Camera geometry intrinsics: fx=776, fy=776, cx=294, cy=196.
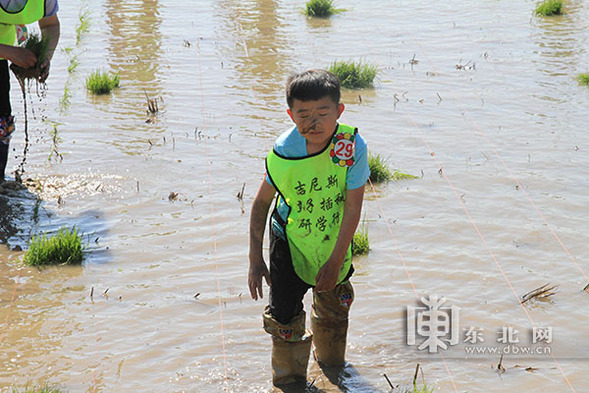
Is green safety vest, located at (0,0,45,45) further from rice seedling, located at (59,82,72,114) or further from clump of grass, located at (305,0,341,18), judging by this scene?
clump of grass, located at (305,0,341,18)

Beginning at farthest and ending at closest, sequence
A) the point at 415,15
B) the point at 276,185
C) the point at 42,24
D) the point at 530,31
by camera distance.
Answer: the point at 415,15
the point at 530,31
the point at 42,24
the point at 276,185

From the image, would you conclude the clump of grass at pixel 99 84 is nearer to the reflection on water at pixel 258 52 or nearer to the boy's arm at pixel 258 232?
the reflection on water at pixel 258 52

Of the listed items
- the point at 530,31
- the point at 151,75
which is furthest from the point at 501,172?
the point at 530,31

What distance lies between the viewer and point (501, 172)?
5723mm

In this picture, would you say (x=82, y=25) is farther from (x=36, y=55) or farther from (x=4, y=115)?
(x=36, y=55)

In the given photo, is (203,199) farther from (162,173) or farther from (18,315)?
(18,315)

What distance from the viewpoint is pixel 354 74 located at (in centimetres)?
790

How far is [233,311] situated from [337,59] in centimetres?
531

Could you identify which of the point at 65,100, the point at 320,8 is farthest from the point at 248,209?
the point at 320,8

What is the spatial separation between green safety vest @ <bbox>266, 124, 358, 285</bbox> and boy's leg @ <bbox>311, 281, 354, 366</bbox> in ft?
0.64

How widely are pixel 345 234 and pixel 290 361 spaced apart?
0.62 m

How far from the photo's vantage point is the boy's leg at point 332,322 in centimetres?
330

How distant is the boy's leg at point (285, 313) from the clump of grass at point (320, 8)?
8.21 metres

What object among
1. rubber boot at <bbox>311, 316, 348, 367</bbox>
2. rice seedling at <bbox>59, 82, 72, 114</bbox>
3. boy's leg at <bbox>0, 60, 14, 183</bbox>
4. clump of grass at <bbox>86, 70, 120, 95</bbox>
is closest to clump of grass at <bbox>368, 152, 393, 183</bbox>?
rubber boot at <bbox>311, 316, 348, 367</bbox>
